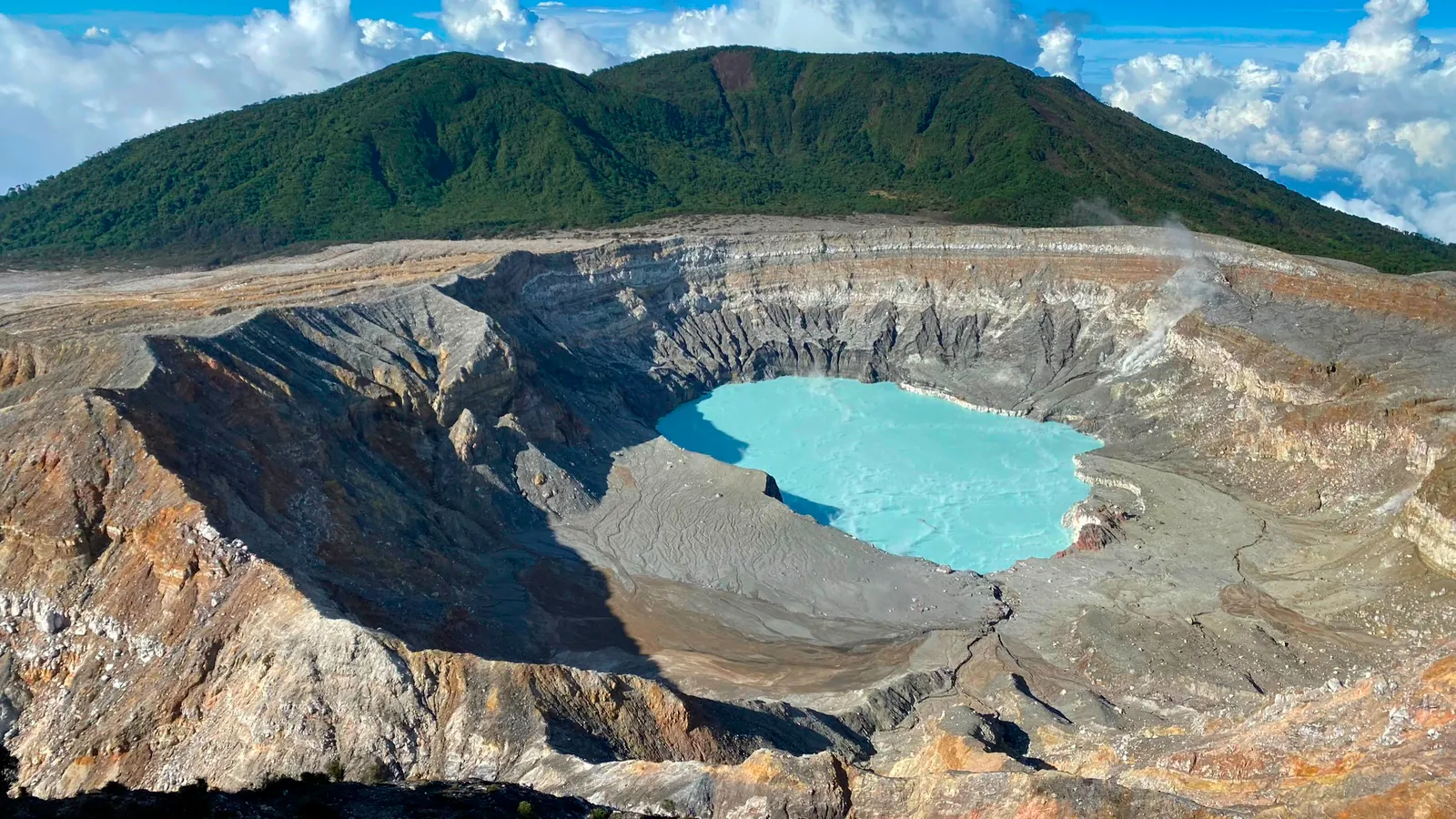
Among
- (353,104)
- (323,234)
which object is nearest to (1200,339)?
(323,234)

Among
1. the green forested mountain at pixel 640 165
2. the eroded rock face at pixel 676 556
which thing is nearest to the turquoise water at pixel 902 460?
the eroded rock face at pixel 676 556

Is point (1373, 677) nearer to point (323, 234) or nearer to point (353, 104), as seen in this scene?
point (323, 234)

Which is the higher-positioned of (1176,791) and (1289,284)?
(1289,284)

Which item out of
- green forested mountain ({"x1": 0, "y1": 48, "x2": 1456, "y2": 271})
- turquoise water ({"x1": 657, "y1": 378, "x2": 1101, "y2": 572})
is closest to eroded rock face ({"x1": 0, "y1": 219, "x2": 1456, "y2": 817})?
turquoise water ({"x1": 657, "y1": 378, "x2": 1101, "y2": 572})

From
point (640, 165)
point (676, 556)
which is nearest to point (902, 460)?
point (676, 556)

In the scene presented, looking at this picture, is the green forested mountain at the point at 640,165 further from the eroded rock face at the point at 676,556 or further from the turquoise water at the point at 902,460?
the turquoise water at the point at 902,460

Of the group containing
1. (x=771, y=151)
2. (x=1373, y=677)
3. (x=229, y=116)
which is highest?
(x=771, y=151)
